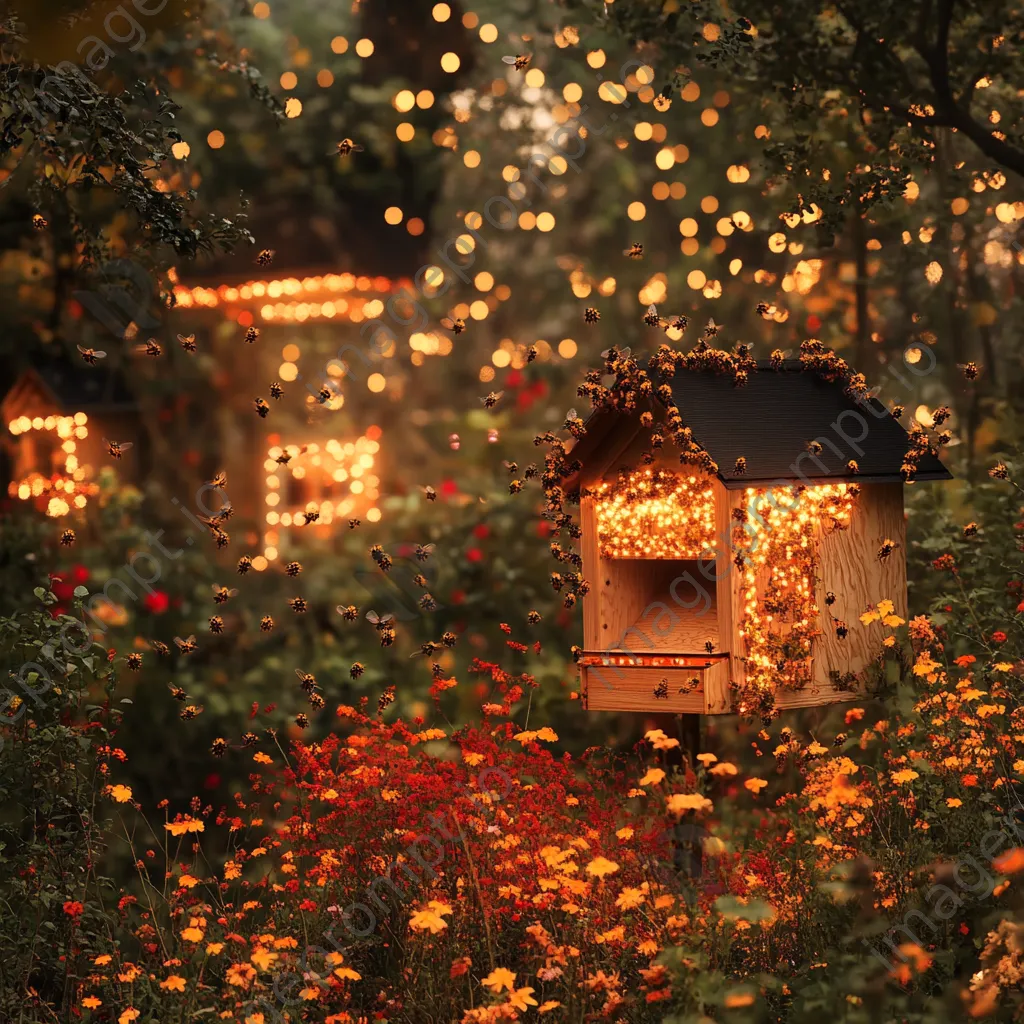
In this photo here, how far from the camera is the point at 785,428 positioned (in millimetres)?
5152

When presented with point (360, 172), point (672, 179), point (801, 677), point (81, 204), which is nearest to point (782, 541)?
point (801, 677)

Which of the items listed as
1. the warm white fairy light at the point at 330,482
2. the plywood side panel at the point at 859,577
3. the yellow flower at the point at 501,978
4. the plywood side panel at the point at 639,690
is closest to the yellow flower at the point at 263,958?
the yellow flower at the point at 501,978

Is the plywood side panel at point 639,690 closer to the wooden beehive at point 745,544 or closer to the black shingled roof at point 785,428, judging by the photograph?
the wooden beehive at point 745,544

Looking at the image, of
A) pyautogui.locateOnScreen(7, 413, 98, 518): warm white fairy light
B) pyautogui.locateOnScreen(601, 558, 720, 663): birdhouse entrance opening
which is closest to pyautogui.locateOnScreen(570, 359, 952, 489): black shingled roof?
pyautogui.locateOnScreen(601, 558, 720, 663): birdhouse entrance opening

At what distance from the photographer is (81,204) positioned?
316 inches

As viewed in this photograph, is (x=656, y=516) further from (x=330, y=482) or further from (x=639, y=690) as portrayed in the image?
(x=330, y=482)

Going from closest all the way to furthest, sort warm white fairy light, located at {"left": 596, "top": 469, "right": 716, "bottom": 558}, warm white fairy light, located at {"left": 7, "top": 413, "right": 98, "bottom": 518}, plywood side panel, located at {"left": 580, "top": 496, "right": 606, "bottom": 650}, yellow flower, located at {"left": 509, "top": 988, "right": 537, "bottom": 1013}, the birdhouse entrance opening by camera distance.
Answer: yellow flower, located at {"left": 509, "top": 988, "right": 537, "bottom": 1013}
warm white fairy light, located at {"left": 596, "top": 469, "right": 716, "bottom": 558}
the birdhouse entrance opening
plywood side panel, located at {"left": 580, "top": 496, "right": 606, "bottom": 650}
warm white fairy light, located at {"left": 7, "top": 413, "right": 98, "bottom": 518}

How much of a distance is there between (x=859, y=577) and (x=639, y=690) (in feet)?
3.20

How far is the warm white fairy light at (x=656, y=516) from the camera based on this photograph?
5.02 m

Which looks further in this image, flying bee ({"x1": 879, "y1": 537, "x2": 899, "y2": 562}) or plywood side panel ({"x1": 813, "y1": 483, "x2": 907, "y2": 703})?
flying bee ({"x1": 879, "y1": 537, "x2": 899, "y2": 562})

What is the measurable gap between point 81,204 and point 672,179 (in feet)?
27.5

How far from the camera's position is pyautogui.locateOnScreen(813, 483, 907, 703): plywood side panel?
17.2 ft

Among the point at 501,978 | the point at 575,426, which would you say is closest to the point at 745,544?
the point at 575,426

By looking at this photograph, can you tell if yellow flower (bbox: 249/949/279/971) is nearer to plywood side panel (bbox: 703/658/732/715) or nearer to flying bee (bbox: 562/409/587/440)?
plywood side panel (bbox: 703/658/732/715)
